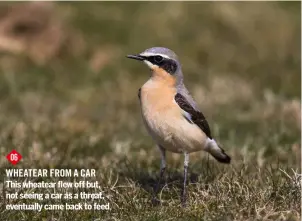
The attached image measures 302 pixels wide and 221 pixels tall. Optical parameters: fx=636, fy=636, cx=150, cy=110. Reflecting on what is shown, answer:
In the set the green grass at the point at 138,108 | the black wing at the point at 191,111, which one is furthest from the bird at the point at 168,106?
the green grass at the point at 138,108

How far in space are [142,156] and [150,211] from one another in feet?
9.49

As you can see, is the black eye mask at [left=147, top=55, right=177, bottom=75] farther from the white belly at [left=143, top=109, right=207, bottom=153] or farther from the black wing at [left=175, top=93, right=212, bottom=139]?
the white belly at [left=143, top=109, right=207, bottom=153]

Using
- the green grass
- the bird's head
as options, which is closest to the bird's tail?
the green grass

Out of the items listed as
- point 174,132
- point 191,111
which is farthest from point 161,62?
point 174,132

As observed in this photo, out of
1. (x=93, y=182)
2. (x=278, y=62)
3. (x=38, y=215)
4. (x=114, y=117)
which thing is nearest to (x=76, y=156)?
(x=93, y=182)

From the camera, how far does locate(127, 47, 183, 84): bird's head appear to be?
21.7ft

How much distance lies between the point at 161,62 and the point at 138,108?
7.12 m

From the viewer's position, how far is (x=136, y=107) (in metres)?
13.8

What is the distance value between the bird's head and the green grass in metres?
1.25

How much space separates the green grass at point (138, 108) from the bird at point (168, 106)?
Result: 1.88 feet

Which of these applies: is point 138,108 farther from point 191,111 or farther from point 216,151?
point 191,111

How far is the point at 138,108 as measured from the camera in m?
13.8

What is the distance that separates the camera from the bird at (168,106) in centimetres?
A: 654

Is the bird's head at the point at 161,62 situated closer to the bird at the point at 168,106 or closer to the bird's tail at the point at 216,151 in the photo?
the bird at the point at 168,106
